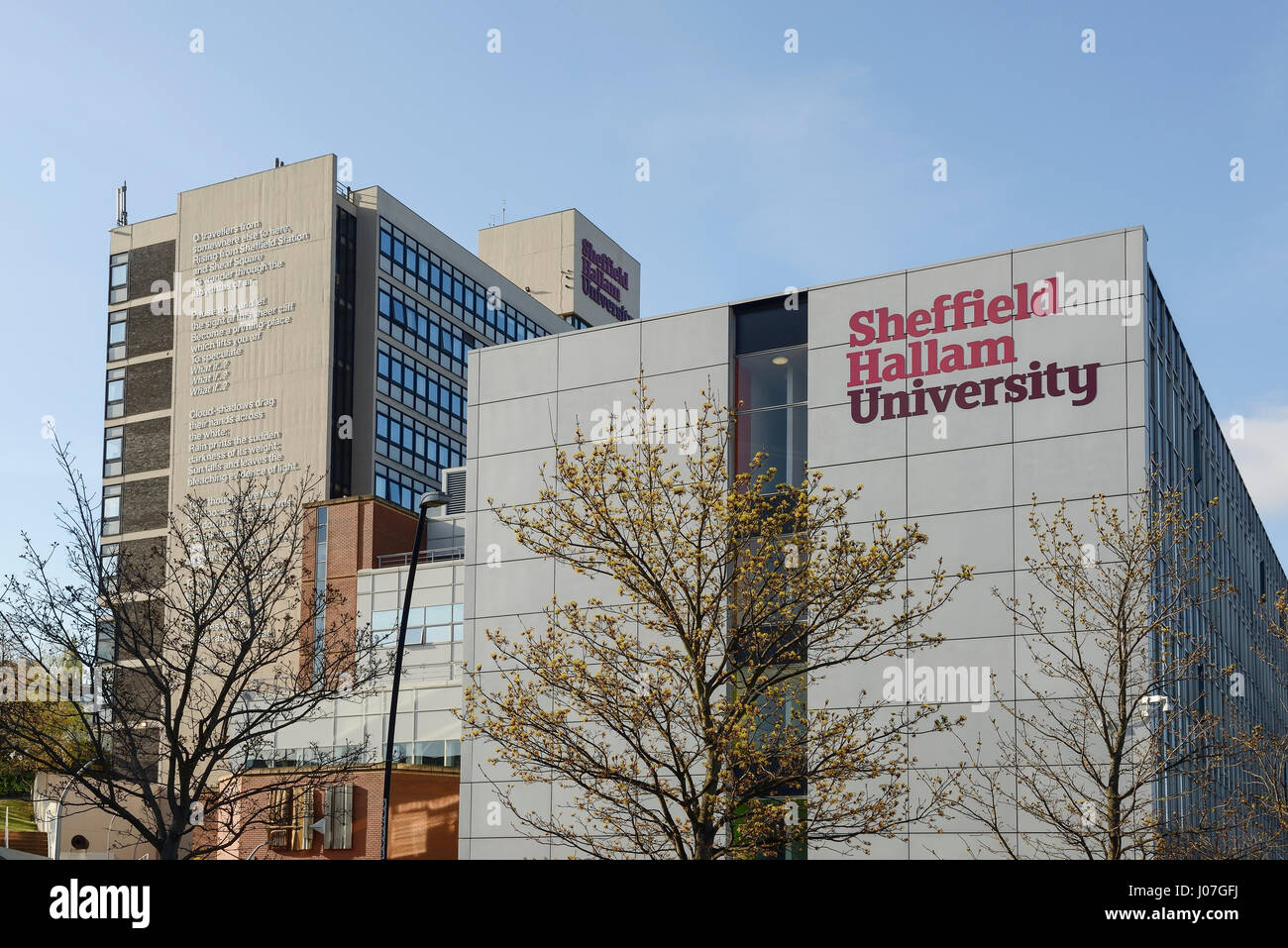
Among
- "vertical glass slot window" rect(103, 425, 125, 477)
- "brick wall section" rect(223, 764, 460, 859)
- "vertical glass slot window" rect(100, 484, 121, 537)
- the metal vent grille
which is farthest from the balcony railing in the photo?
"vertical glass slot window" rect(103, 425, 125, 477)

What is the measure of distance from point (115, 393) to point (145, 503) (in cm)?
809

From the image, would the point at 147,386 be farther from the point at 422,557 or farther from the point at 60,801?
the point at 60,801

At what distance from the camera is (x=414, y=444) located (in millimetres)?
86375

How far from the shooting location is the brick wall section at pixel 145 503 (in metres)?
83.9

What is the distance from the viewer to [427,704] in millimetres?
51188

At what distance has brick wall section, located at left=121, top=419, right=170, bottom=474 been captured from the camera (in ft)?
278

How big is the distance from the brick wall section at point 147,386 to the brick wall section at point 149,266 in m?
4.83

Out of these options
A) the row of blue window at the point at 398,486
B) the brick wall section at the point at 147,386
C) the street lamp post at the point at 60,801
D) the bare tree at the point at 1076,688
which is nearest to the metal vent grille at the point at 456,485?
the row of blue window at the point at 398,486

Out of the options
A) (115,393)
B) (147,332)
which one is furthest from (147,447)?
(147,332)

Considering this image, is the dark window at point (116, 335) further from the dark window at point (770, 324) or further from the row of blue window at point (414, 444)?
the dark window at point (770, 324)
